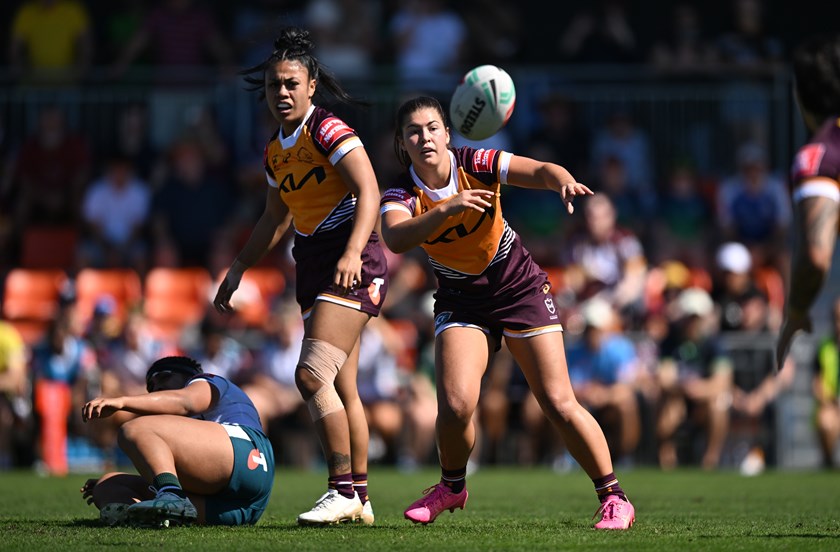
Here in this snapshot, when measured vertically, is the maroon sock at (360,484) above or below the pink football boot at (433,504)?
above

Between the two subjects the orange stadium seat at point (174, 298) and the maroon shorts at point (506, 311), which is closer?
the maroon shorts at point (506, 311)

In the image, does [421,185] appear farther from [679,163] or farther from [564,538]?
[679,163]

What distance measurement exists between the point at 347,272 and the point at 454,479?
134 centimetres

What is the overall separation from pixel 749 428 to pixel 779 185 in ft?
10.9

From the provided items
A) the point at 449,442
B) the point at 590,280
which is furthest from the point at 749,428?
the point at 449,442

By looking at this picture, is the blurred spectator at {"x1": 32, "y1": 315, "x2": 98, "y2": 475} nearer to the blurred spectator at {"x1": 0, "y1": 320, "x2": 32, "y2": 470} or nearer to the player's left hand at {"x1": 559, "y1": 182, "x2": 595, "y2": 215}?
the blurred spectator at {"x1": 0, "y1": 320, "x2": 32, "y2": 470}

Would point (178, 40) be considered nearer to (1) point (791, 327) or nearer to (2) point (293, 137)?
(2) point (293, 137)

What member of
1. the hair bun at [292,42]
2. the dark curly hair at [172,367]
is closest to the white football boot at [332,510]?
the dark curly hair at [172,367]

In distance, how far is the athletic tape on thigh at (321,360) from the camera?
21.0 ft

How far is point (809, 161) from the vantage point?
17.3 feet

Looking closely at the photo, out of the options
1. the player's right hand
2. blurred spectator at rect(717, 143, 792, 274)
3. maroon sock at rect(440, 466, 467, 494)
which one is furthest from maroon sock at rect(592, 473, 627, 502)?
blurred spectator at rect(717, 143, 792, 274)

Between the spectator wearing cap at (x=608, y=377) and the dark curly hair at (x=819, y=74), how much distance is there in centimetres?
812

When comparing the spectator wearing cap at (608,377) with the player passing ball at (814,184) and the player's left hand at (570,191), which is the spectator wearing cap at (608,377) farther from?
the player passing ball at (814,184)

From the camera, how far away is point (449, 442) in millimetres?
6516
